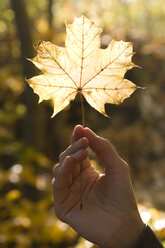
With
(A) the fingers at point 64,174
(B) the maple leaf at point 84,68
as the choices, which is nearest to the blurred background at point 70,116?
(A) the fingers at point 64,174

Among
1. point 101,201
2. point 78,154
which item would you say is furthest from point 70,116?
point 78,154

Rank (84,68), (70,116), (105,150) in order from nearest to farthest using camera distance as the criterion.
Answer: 1. (84,68)
2. (105,150)
3. (70,116)

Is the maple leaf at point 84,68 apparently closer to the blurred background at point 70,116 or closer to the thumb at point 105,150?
the thumb at point 105,150

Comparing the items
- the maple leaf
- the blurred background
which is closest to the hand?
the maple leaf

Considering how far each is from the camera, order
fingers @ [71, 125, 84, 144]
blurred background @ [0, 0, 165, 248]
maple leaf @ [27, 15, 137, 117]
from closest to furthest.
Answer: maple leaf @ [27, 15, 137, 117] < fingers @ [71, 125, 84, 144] < blurred background @ [0, 0, 165, 248]

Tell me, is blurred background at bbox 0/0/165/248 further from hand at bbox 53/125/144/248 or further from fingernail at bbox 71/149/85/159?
fingernail at bbox 71/149/85/159

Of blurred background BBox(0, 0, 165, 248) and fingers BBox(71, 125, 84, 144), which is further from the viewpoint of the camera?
blurred background BBox(0, 0, 165, 248)

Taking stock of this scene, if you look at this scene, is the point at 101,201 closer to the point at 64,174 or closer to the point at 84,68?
the point at 64,174

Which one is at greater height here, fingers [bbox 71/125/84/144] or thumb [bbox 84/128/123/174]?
fingers [bbox 71/125/84/144]
